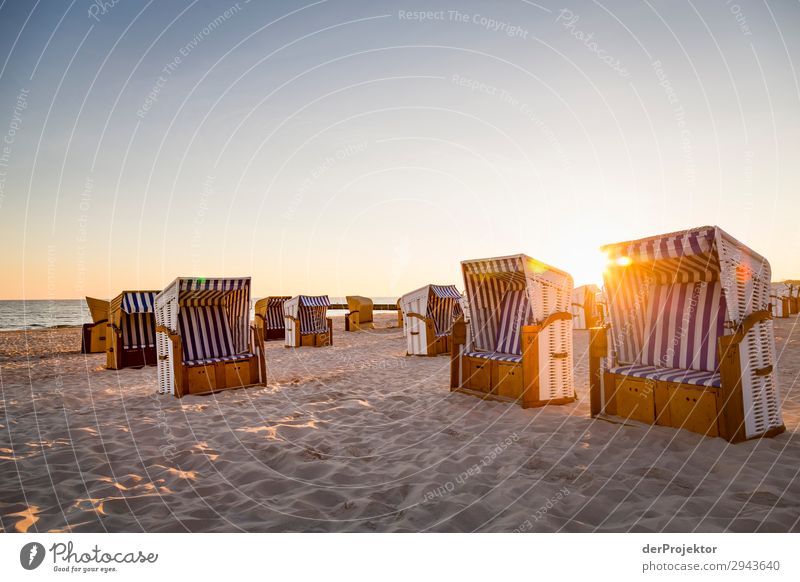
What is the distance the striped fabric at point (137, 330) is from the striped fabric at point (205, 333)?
5.37 meters

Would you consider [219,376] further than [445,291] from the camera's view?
No

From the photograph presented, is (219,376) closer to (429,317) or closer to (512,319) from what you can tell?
(512,319)

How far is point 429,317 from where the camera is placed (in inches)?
635

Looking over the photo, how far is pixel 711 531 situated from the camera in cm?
350

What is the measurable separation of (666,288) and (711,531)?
4.43 meters

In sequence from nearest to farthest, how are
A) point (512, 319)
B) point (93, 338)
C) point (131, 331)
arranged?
point (512, 319) < point (131, 331) < point (93, 338)

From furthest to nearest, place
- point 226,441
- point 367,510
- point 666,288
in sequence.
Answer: point 666,288 < point 226,441 < point 367,510

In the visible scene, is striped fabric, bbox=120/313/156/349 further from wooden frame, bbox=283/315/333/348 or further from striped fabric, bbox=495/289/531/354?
striped fabric, bbox=495/289/531/354

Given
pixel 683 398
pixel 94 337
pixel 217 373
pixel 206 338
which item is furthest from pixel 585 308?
pixel 94 337

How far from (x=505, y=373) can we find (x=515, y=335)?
1048 millimetres

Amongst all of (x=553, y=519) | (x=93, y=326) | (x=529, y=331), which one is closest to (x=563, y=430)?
(x=529, y=331)

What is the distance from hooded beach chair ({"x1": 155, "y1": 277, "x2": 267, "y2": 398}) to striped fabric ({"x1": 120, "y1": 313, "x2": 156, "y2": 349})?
17.5 ft

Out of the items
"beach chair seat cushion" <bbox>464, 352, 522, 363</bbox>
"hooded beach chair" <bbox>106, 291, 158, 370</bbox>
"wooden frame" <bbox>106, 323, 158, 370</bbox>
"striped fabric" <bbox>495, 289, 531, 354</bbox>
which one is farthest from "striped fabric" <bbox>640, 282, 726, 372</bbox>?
"hooded beach chair" <bbox>106, 291, 158, 370</bbox>
